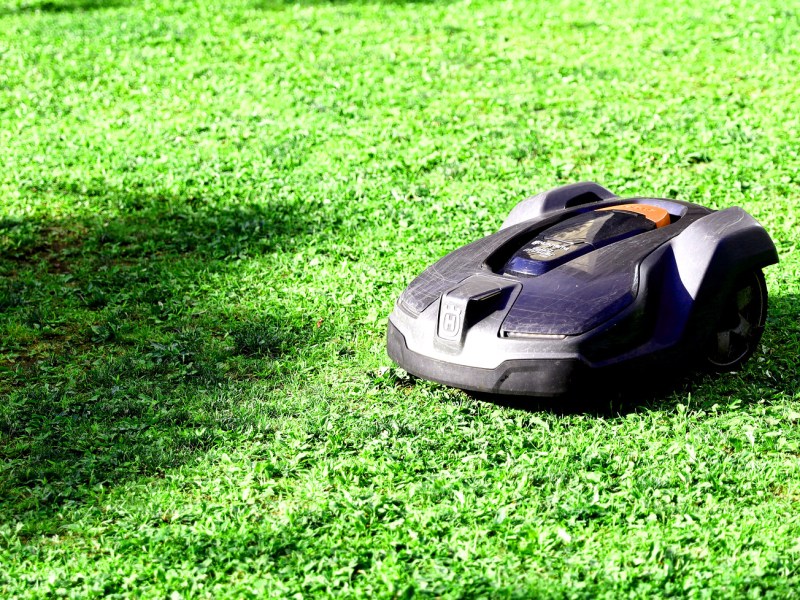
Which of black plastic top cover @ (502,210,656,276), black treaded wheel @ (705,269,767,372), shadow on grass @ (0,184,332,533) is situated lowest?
shadow on grass @ (0,184,332,533)

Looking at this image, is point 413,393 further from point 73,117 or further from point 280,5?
point 280,5

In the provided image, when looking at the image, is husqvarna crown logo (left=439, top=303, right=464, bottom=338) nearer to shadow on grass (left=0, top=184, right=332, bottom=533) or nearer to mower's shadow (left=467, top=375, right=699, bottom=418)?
mower's shadow (left=467, top=375, right=699, bottom=418)

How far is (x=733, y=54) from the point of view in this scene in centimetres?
1020

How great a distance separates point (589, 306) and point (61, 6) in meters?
11.8

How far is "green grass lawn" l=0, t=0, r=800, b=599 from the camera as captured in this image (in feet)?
12.3

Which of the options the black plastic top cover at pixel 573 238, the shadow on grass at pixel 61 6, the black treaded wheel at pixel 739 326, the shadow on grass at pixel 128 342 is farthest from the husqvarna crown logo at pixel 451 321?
the shadow on grass at pixel 61 6

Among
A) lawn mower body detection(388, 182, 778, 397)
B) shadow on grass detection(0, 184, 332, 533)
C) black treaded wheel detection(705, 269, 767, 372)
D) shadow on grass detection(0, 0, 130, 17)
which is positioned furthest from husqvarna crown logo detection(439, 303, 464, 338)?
shadow on grass detection(0, 0, 130, 17)

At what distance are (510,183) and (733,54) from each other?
3.87 meters

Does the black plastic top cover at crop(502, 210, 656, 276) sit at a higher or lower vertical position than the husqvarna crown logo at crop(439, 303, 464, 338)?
higher

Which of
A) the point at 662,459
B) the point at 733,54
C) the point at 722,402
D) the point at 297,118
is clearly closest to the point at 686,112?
the point at 733,54

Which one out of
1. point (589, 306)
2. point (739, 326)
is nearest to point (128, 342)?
point (589, 306)

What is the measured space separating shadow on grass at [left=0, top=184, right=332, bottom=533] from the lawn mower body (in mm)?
1012

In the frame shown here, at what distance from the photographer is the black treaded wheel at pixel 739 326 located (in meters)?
4.75

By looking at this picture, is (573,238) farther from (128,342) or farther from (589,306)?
(128,342)
